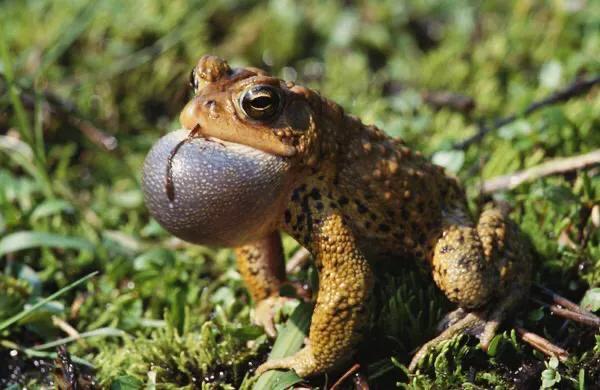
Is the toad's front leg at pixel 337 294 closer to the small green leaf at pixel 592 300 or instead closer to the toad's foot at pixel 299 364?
the toad's foot at pixel 299 364

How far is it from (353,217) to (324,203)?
0.59 feet

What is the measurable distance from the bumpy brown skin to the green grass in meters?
0.19

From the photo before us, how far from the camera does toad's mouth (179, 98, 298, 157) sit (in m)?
3.05

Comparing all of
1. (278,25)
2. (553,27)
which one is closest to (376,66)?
(278,25)

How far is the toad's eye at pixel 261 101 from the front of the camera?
9.87ft

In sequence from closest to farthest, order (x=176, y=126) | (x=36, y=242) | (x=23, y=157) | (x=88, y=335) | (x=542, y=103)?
(x=88, y=335), (x=36, y=242), (x=542, y=103), (x=23, y=157), (x=176, y=126)

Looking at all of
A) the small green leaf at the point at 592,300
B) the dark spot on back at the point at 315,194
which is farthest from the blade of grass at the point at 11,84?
the small green leaf at the point at 592,300

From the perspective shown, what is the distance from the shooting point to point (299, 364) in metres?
3.26

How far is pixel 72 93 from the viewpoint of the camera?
217 inches

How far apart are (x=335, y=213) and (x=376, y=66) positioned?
320 centimetres

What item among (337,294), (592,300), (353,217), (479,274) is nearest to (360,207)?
(353,217)

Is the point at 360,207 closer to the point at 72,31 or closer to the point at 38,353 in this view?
the point at 38,353

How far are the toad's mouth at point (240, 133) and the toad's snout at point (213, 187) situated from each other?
0.03m

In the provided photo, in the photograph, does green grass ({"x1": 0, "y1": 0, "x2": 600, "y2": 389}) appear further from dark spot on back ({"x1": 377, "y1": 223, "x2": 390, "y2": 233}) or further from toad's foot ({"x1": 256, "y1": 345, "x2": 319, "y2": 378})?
dark spot on back ({"x1": 377, "y1": 223, "x2": 390, "y2": 233})
